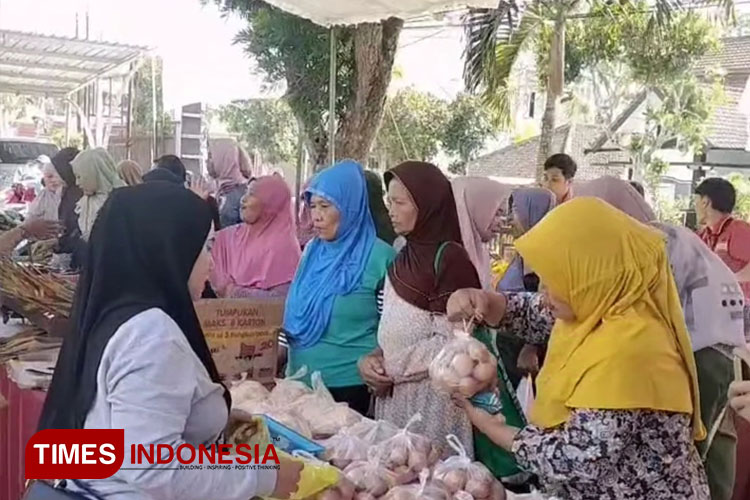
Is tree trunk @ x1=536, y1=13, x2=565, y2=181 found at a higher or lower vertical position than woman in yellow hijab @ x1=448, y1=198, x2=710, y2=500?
higher

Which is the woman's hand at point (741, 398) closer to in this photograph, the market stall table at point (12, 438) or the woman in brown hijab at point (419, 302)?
the woman in brown hijab at point (419, 302)

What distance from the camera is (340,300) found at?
276cm

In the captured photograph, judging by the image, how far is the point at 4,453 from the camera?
121 inches

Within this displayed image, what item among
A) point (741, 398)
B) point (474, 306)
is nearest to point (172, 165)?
point (474, 306)

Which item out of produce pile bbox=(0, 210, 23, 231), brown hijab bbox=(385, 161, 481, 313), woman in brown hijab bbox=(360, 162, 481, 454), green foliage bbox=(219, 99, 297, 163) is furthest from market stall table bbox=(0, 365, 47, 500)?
green foliage bbox=(219, 99, 297, 163)

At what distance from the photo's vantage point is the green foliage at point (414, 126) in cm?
1939

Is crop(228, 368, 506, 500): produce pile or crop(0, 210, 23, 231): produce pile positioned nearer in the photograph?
crop(228, 368, 506, 500): produce pile

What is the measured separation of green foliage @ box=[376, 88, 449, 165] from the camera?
19391 mm

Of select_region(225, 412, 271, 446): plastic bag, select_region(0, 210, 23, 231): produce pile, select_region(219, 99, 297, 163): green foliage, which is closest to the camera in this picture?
select_region(225, 412, 271, 446): plastic bag

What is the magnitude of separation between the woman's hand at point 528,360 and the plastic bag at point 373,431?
3.16ft

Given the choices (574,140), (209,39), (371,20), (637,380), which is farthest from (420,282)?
(574,140)

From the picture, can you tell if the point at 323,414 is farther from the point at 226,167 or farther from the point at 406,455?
the point at 226,167

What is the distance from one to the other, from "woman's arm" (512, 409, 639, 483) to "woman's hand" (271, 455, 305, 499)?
467mm

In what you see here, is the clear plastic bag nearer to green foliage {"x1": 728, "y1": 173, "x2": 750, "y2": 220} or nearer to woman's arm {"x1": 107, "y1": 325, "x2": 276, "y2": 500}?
woman's arm {"x1": 107, "y1": 325, "x2": 276, "y2": 500}
